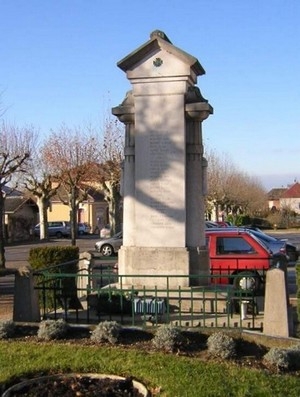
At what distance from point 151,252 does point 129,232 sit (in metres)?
0.68

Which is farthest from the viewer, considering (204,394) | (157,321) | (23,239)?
(23,239)

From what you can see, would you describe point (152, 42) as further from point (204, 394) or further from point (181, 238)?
point (204, 394)

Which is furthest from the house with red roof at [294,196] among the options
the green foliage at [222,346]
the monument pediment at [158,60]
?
the green foliage at [222,346]

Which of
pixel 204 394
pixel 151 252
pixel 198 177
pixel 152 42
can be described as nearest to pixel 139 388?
pixel 204 394

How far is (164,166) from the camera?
11320 millimetres

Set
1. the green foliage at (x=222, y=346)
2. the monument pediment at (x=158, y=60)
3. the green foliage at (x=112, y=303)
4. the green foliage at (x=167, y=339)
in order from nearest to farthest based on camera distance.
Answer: the green foliage at (x=222, y=346)
the green foliage at (x=167, y=339)
the green foliage at (x=112, y=303)
the monument pediment at (x=158, y=60)

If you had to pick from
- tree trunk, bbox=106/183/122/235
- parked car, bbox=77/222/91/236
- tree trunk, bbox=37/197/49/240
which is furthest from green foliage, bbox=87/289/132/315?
parked car, bbox=77/222/91/236

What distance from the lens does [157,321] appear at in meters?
9.52

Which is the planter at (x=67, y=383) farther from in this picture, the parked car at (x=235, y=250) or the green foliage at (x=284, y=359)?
the parked car at (x=235, y=250)

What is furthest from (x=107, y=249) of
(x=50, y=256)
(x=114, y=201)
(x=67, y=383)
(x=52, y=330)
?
(x=67, y=383)

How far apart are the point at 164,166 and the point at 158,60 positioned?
1.98 metres

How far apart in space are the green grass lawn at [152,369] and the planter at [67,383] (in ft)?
0.39

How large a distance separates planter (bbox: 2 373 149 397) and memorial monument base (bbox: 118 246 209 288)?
4482 millimetres

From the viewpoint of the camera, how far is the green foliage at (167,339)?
7.32 m
